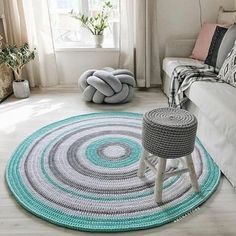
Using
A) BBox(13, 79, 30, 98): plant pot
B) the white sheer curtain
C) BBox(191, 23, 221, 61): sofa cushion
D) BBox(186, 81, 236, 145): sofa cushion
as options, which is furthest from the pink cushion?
BBox(13, 79, 30, 98): plant pot

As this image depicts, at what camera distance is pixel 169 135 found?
4.87 ft

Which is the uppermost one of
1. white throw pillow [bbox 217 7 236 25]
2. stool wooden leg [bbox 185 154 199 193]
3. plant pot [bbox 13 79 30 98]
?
white throw pillow [bbox 217 7 236 25]

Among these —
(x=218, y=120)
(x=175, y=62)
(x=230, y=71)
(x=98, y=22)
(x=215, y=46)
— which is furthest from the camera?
(x=98, y=22)

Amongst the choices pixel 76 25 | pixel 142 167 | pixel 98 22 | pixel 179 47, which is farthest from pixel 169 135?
pixel 76 25

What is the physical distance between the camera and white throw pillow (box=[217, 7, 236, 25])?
294 centimetres

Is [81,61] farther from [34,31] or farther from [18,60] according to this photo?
[18,60]

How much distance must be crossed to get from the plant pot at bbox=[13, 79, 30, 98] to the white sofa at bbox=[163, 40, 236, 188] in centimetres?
191

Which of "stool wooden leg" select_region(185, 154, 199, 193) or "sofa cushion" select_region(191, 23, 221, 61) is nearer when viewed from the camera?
"stool wooden leg" select_region(185, 154, 199, 193)

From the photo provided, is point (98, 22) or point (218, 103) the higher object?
point (98, 22)

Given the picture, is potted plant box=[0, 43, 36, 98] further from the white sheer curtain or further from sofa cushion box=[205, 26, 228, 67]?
sofa cushion box=[205, 26, 228, 67]

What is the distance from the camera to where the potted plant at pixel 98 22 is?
334 cm

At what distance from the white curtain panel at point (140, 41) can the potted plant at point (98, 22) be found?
0.22 m

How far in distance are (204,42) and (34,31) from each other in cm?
200

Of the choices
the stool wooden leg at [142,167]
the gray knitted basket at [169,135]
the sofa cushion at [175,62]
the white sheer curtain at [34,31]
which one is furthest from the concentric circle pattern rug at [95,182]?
the white sheer curtain at [34,31]
